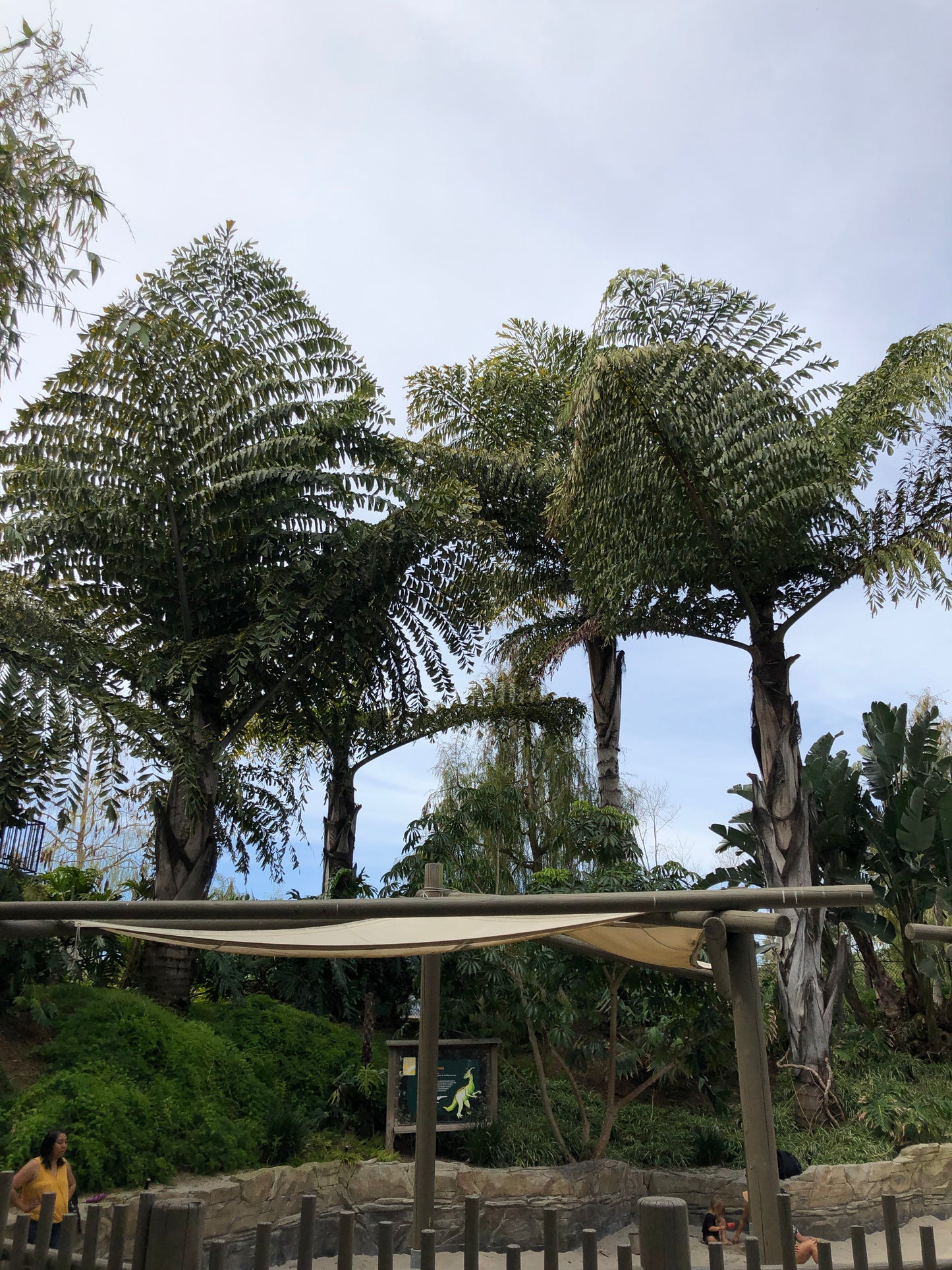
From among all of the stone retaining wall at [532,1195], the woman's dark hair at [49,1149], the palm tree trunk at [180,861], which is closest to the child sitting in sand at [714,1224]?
the stone retaining wall at [532,1195]

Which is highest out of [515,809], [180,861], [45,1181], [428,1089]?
[515,809]

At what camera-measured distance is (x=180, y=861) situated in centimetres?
977

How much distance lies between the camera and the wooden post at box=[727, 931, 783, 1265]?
3830mm

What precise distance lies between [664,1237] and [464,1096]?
696 centimetres

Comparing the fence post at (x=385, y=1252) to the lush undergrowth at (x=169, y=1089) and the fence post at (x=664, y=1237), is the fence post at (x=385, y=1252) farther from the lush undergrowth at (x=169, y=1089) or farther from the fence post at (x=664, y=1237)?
the lush undergrowth at (x=169, y=1089)

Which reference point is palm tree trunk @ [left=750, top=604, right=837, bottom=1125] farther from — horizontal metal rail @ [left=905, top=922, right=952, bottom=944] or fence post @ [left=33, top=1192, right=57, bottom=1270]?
fence post @ [left=33, top=1192, right=57, bottom=1270]

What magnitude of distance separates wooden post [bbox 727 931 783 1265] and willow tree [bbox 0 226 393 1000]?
21.5ft

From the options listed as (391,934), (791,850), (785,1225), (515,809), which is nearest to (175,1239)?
(391,934)

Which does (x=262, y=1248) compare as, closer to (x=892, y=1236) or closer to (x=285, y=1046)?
(x=892, y=1236)

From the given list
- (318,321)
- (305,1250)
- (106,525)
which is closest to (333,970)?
(106,525)

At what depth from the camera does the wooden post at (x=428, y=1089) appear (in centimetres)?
586

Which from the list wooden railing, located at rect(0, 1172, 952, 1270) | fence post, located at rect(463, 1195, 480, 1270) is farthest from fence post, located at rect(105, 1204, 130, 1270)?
fence post, located at rect(463, 1195, 480, 1270)

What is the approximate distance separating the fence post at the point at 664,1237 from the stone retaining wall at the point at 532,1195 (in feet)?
18.0

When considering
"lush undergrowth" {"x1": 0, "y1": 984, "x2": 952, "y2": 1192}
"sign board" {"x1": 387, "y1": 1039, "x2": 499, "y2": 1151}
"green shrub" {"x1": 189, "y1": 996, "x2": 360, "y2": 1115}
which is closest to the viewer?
"lush undergrowth" {"x1": 0, "y1": 984, "x2": 952, "y2": 1192}
